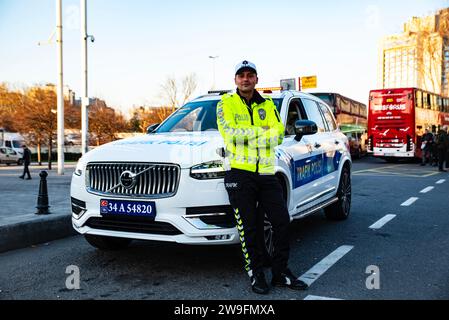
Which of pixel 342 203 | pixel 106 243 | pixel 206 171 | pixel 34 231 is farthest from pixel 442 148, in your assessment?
pixel 206 171

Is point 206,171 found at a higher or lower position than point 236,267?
higher

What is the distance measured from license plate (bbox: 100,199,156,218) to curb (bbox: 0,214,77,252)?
197 cm

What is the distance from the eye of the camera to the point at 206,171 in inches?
171

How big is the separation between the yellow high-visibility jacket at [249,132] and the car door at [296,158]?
0.86m

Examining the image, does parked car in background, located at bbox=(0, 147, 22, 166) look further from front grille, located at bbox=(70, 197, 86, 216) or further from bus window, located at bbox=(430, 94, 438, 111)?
front grille, located at bbox=(70, 197, 86, 216)

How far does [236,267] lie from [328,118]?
3.45 metres

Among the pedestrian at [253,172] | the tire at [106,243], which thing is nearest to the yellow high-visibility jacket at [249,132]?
the pedestrian at [253,172]

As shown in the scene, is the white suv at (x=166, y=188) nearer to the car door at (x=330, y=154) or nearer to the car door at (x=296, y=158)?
the car door at (x=296, y=158)

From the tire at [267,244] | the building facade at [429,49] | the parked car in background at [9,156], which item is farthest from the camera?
the building facade at [429,49]

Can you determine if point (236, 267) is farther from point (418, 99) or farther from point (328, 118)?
point (418, 99)

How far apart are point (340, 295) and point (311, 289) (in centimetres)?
26

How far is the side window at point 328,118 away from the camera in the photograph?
7.28m

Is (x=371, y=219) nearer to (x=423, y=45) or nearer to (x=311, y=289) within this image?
(x=311, y=289)

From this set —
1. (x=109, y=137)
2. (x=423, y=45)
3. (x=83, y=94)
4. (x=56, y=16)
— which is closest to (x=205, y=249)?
(x=83, y=94)
